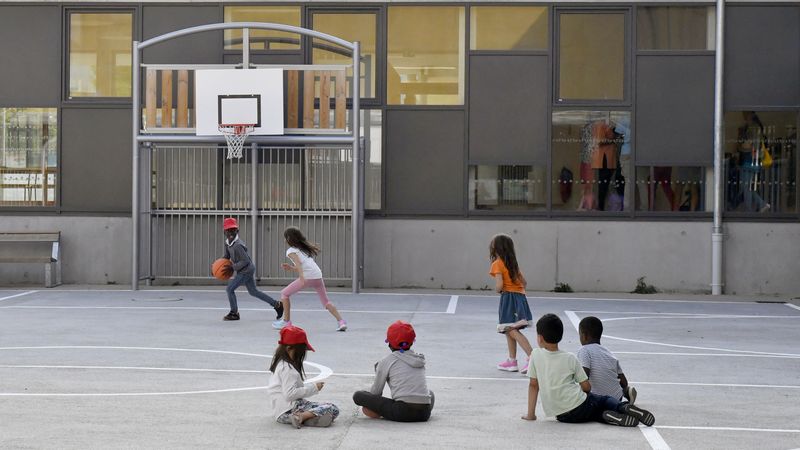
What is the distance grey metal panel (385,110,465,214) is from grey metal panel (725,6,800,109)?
5.39 m

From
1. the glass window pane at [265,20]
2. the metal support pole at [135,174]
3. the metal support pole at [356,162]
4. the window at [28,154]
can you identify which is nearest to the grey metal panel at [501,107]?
the metal support pole at [356,162]

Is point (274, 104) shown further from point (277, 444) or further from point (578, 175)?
point (277, 444)

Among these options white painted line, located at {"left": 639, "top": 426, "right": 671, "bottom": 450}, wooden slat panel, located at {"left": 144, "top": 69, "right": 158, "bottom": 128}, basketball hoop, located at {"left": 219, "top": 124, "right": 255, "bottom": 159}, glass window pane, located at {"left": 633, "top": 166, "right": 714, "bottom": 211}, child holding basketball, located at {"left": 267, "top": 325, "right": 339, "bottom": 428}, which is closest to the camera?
white painted line, located at {"left": 639, "top": 426, "right": 671, "bottom": 450}

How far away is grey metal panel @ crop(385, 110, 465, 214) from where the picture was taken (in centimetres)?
2411

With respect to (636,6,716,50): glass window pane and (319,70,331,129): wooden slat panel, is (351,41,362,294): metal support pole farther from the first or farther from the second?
(636,6,716,50): glass window pane

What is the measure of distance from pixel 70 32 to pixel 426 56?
7.27 meters

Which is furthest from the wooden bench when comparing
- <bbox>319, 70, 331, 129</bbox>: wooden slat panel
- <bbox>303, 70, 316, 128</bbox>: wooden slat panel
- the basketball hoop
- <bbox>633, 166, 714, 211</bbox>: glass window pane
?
<bbox>633, 166, 714, 211</bbox>: glass window pane

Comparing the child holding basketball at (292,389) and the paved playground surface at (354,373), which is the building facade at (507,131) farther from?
the child holding basketball at (292,389)

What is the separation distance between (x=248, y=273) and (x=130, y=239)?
24.2 feet

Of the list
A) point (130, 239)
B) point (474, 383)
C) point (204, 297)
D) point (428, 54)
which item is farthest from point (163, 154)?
point (474, 383)

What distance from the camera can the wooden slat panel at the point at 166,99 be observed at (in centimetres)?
2322

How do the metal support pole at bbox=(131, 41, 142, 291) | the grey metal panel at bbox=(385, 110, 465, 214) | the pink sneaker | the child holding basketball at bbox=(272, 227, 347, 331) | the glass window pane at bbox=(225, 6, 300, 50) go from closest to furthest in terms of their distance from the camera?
1. the pink sneaker
2. the child holding basketball at bbox=(272, 227, 347, 331)
3. the metal support pole at bbox=(131, 41, 142, 291)
4. the grey metal panel at bbox=(385, 110, 465, 214)
5. the glass window pane at bbox=(225, 6, 300, 50)

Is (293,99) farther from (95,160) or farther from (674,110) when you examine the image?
(674,110)

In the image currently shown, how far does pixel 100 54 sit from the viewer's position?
80.6ft
